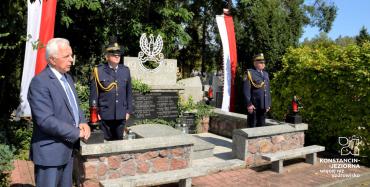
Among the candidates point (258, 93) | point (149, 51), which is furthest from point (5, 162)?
point (149, 51)

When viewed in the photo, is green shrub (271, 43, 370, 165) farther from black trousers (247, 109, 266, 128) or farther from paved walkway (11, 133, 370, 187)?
black trousers (247, 109, 266, 128)

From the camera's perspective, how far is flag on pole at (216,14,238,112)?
9703 mm

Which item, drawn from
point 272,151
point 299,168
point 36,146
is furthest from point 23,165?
point 299,168

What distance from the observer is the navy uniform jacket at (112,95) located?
5.44m

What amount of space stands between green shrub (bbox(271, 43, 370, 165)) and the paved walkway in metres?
1.07

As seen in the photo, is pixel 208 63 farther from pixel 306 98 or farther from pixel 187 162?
pixel 187 162

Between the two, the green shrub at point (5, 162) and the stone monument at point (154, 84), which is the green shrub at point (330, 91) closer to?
the stone monument at point (154, 84)

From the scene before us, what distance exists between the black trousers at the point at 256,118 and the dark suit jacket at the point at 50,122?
14.4 ft

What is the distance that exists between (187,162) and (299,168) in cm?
237

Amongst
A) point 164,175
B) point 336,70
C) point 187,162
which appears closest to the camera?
point 164,175

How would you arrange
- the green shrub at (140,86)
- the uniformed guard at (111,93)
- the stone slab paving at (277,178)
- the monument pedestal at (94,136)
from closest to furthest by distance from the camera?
the monument pedestal at (94,136), the uniformed guard at (111,93), the stone slab paving at (277,178), the green shrub at (140,86)

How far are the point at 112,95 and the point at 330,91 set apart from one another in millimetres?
4969

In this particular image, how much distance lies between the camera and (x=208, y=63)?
2791 centimetres

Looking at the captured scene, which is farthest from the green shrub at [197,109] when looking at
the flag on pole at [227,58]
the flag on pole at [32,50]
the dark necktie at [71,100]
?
the dark necktie at [71,100]
